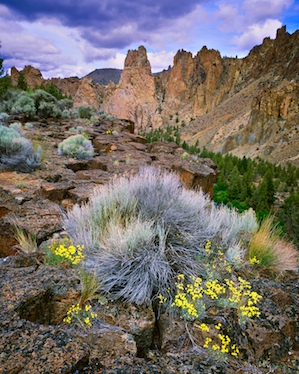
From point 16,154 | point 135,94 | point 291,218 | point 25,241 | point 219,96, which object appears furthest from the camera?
point 135,94

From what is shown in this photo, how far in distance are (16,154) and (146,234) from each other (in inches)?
193

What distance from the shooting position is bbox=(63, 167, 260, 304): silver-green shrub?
2850 mm

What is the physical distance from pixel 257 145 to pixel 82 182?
6878 centimetres

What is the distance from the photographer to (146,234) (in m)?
3.14

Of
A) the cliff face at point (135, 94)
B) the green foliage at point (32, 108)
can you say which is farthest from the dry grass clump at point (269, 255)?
the cliff face at point (135, 94)

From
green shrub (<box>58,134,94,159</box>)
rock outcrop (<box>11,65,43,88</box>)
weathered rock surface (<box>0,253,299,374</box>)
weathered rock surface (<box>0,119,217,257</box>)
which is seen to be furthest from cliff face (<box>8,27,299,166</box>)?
weathered rock surface (<box>0,253,299,374</box>)

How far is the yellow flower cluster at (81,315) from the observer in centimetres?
225

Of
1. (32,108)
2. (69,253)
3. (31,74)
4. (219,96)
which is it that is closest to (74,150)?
(69,253)

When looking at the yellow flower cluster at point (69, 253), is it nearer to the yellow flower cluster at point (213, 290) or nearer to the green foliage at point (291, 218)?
the yellow flower cluster at point (213, 290)

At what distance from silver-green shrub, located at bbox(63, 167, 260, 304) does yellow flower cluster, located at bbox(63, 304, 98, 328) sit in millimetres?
365

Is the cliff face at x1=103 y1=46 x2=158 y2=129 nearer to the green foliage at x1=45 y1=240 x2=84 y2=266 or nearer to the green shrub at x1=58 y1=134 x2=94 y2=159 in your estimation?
the green shrub at x1=58 y1=134 x2=94 y2=159

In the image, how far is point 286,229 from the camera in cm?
2266

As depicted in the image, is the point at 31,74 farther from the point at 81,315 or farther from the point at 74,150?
the point at 81,315

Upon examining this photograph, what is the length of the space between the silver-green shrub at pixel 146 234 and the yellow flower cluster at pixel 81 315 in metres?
0.37
